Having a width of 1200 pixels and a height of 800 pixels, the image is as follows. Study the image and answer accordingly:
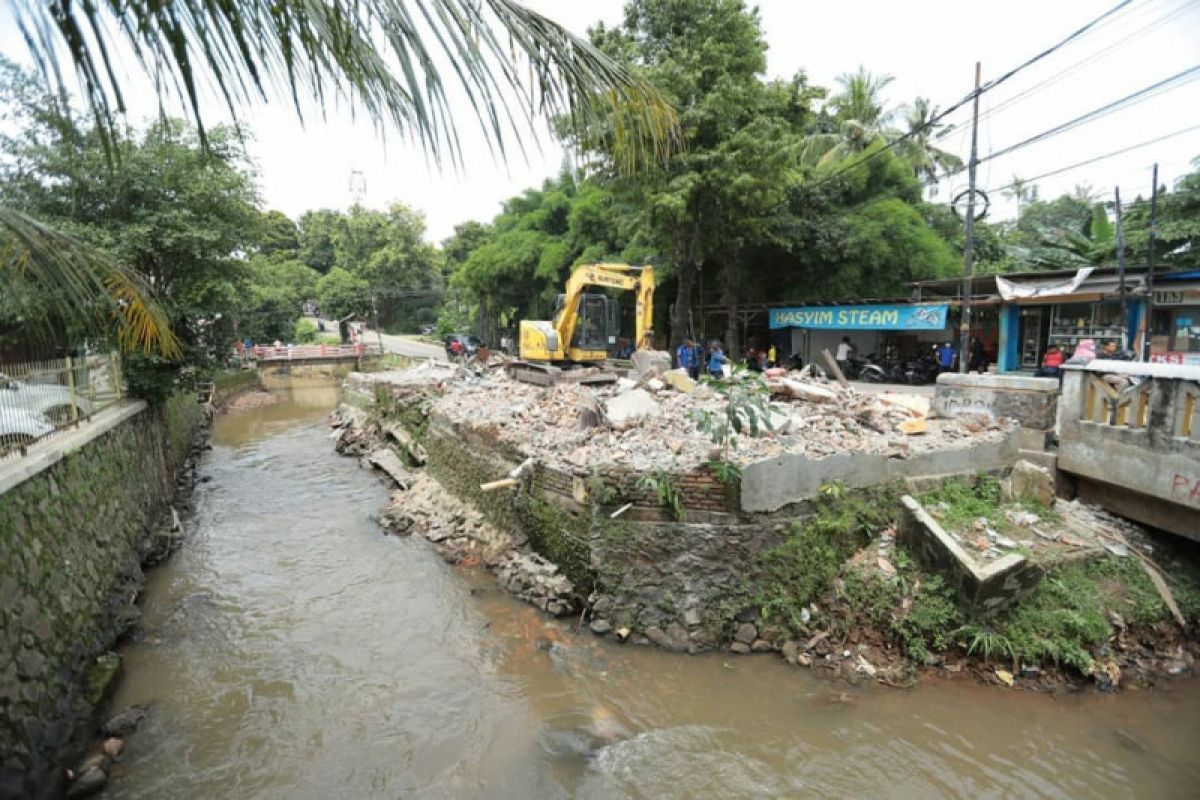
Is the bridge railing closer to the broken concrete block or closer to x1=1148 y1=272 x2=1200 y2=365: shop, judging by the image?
the broken concrete block

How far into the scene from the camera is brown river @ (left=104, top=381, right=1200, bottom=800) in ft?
15.7

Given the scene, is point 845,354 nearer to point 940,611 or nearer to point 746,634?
point 940,611

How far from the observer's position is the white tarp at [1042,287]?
44.3 ft

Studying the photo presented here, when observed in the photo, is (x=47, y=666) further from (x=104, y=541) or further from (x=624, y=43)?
(x=624, y=43)

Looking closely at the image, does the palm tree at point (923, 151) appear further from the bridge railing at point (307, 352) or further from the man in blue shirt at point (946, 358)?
the bridge railing at point (307, 352)

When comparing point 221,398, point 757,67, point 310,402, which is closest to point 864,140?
point 757,67

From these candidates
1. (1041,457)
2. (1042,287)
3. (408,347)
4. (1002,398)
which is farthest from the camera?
(408,347)

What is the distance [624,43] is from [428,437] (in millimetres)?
10798

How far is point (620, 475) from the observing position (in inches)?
259

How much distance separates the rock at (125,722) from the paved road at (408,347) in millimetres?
25231

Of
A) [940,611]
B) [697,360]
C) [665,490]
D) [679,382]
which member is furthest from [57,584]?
[697,360]

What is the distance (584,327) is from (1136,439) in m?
9.02

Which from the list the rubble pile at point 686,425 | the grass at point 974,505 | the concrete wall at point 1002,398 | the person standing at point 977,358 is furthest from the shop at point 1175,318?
the grass at point 974,505

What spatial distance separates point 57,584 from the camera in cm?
546
